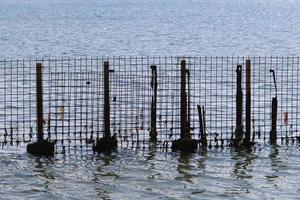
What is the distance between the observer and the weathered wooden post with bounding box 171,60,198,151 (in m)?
30.0

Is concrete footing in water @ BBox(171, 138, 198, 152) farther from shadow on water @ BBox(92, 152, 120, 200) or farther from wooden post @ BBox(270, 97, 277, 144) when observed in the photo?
wooden post @ BBox(270, 97, 277, 144)

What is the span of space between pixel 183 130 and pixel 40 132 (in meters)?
4.61

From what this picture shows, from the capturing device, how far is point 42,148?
2978 centimetres

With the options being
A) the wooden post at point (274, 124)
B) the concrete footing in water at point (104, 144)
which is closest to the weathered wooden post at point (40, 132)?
the concrete footing in water at point (104, 144)

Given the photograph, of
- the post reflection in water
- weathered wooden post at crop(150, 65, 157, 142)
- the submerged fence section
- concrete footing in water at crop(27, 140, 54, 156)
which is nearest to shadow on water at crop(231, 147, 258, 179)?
the submerged fence section

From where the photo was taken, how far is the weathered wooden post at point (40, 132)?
29.5 metres

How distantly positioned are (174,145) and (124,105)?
380 inches

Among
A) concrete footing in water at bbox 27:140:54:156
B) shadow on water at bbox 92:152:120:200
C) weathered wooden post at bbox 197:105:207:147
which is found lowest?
shadow on water at bbox 92:152:120:200

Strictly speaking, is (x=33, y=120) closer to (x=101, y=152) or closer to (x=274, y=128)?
(x=101, y=152)

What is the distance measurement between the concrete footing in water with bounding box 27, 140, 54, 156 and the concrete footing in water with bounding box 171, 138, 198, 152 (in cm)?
405

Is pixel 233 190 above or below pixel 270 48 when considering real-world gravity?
below

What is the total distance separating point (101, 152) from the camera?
3028cm

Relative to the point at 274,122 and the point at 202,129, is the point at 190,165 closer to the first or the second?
the point at 202,129

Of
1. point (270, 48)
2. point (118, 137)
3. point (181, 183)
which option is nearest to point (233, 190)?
point (181, 183)
